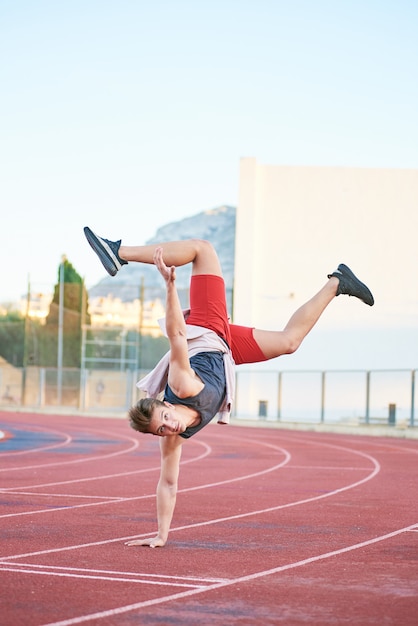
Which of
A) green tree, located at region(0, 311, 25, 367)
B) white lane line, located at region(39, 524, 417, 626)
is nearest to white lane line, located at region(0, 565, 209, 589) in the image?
white lane line, located at region(39, 524, 417, 626)

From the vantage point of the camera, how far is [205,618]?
5266mm

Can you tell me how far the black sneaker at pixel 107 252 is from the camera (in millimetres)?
8180

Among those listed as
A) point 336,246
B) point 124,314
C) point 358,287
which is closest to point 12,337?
point 124,314

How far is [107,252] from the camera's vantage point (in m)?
8.23

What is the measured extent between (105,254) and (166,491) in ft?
5.88

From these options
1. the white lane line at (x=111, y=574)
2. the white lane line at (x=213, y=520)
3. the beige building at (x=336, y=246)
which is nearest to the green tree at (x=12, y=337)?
the beige building at (x=336, y=246)

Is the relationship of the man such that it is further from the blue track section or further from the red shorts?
the blue track section

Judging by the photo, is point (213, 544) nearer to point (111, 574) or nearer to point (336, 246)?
point (111, 574)

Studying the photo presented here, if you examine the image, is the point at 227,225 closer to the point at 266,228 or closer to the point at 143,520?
the point at 266,228

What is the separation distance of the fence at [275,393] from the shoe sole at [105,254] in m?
20.1

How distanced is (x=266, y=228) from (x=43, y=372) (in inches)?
404

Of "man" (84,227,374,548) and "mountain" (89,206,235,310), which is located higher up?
"mountain" (89,206,235,310)

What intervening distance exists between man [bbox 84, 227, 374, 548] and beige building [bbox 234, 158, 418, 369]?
3432 centimetres

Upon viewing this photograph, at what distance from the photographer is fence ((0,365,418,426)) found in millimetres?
29812
